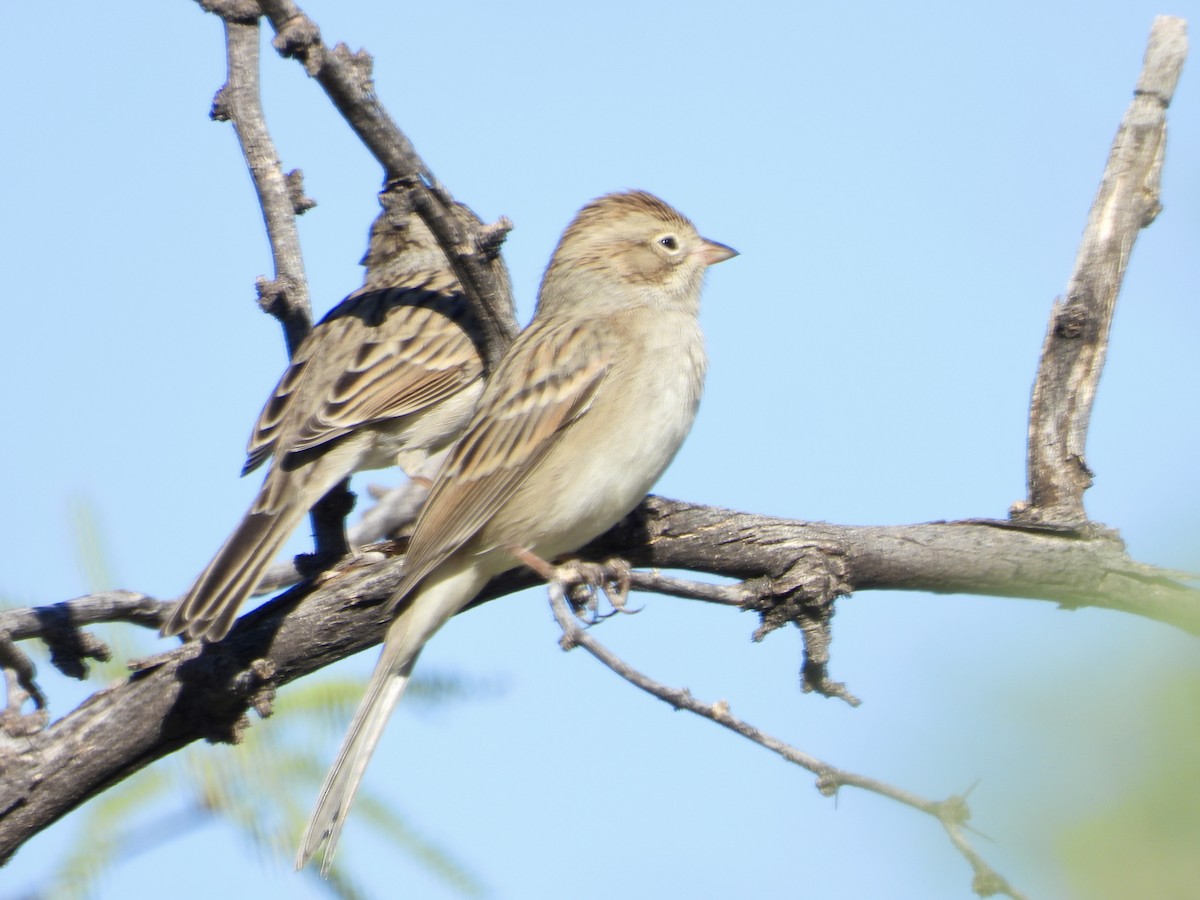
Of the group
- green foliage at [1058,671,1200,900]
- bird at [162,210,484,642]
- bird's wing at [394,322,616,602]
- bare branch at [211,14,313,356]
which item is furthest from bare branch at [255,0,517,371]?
green foliage at [1058,671,1200,900]

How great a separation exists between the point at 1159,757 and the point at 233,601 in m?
3.52

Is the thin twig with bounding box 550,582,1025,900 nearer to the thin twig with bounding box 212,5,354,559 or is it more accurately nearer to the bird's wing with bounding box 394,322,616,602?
the bird's wing with bounding box 394,322,616,602

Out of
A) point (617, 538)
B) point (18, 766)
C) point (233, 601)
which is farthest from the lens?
point (617, 538)

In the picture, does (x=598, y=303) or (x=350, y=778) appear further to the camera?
(x=598, y=303)

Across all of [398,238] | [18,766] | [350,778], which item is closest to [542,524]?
[350,778]

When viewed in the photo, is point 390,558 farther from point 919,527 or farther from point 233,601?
point 919,527

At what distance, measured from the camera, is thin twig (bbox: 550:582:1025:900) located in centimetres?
196

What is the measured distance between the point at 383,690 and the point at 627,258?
7.15ft

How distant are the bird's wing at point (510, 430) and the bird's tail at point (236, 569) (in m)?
0.60

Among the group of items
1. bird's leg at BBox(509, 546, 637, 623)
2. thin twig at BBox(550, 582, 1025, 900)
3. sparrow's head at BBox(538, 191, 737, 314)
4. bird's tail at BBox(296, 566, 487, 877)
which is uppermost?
sparrow's head at BBox(538, 191, 737, 314)

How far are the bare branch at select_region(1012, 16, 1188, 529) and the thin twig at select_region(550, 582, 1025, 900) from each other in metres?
2.28

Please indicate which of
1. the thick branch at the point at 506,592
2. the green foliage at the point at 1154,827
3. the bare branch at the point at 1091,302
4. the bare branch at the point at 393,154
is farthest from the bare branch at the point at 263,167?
the green foliage at the point at 1154,827

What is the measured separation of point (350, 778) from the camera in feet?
15.0

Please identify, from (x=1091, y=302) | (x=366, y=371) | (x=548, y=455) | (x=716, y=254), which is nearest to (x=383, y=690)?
(x=548, y=455)
